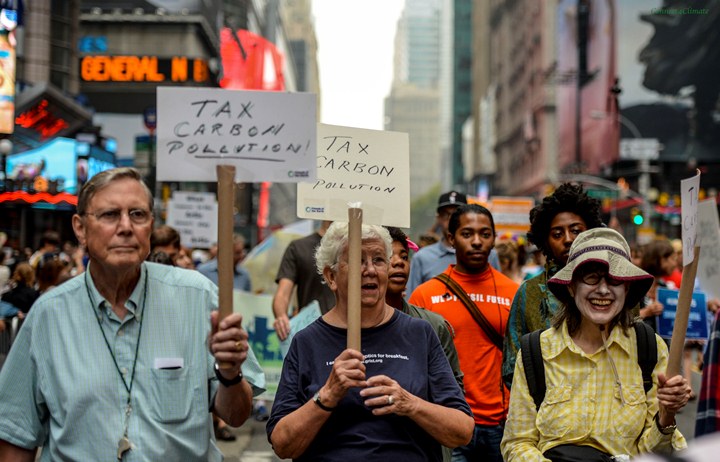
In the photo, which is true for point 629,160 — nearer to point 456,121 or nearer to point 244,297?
point 244,297

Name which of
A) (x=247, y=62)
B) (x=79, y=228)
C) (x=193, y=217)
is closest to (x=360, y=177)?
(x=79, y=228)

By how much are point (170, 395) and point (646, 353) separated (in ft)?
5.87

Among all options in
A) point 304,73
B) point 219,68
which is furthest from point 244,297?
point 304,73

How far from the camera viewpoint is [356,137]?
4.72m

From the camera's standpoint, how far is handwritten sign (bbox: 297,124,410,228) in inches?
179

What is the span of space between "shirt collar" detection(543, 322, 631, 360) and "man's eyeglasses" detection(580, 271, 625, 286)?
17cm

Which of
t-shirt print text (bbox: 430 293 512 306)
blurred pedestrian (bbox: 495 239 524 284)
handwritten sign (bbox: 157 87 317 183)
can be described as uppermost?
handwritten sign (bbox: 157 87 317 183)

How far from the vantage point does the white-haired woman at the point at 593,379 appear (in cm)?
380

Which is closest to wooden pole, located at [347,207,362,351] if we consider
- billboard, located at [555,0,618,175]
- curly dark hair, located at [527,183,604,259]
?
curly dark hair, located at [527,183,604,259]

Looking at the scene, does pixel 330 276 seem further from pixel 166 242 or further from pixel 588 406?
pixel 166 242

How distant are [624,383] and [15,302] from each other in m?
8.37

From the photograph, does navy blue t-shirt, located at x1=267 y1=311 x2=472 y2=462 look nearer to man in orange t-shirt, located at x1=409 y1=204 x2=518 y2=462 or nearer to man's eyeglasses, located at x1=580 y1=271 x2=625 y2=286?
man's eyeglasses, located at x1=580 y1=271 x2=625 y2=286

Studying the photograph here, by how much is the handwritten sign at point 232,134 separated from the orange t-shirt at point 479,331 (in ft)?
8.22

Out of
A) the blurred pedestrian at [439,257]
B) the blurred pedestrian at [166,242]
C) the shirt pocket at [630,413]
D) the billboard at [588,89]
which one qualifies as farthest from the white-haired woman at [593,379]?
the billboard at [588,89]
